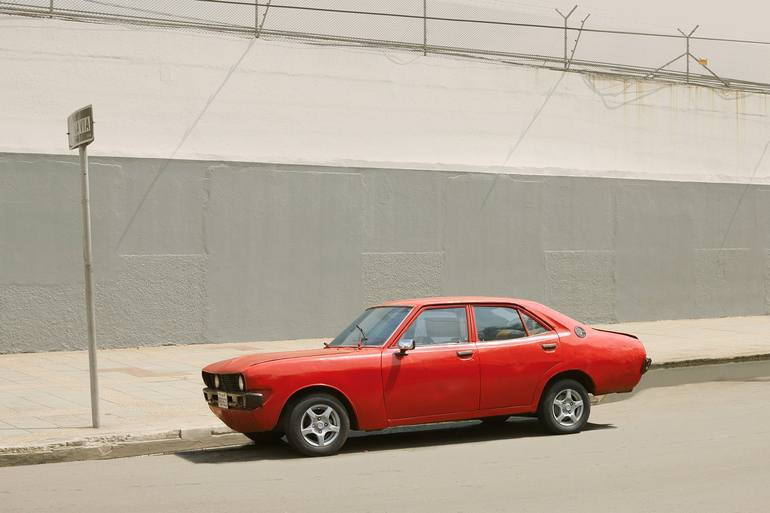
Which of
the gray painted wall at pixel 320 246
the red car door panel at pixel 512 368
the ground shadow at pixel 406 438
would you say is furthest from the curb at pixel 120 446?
the gray painted wall at pixel 320 246

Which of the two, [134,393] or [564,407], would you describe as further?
[134,393]

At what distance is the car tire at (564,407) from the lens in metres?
10.2

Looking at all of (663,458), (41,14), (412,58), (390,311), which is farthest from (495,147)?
(663,458)

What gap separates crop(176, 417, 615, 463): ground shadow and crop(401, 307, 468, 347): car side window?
0.99 m

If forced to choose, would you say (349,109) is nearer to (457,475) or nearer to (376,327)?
(376,327)

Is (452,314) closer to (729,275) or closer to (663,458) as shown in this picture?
(663,458)

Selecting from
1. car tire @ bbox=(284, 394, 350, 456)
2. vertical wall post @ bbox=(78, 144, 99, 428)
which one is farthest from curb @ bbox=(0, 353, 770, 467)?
car tire @ bbox=(284, 394, 350, 456)

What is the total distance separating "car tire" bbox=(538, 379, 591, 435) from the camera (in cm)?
1021

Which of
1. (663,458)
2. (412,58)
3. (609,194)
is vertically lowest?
(663,458)

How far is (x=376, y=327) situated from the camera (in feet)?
33.1

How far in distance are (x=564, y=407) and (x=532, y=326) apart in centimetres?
83

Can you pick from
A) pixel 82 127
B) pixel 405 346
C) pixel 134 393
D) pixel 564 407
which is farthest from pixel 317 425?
pixel 134 393

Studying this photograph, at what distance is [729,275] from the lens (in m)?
24.7

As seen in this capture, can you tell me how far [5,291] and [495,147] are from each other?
979 cm
